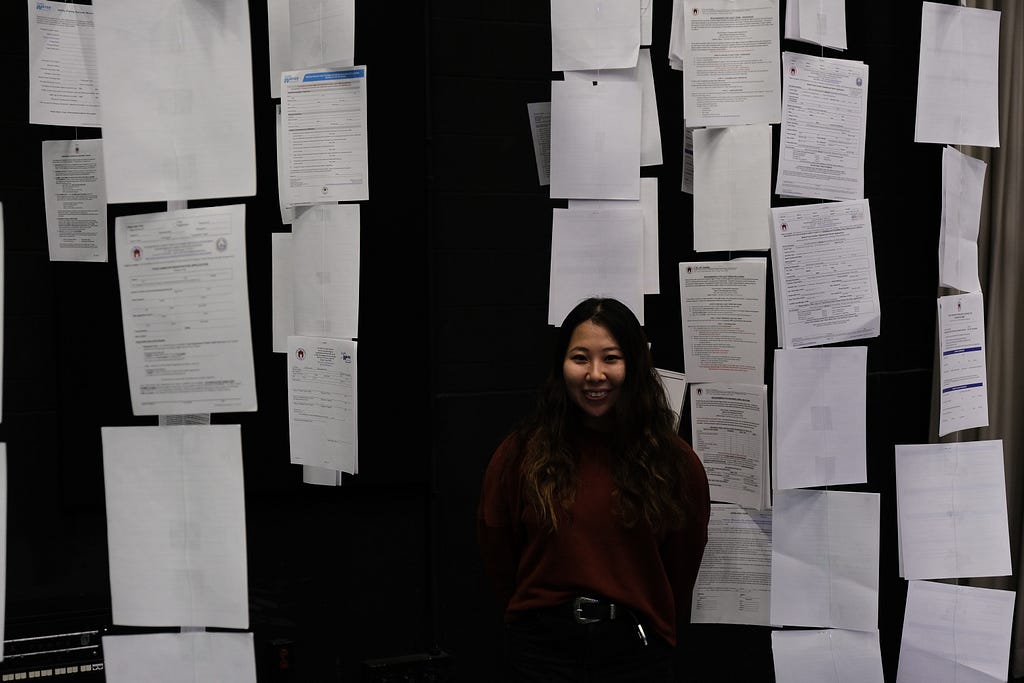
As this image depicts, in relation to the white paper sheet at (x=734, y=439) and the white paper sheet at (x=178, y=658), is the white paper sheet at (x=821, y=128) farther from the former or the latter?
the white paper sheet at (x=178, y=658)

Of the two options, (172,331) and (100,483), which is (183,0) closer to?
(172,331)

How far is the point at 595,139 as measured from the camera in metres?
2.17

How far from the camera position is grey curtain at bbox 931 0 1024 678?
9.57ft

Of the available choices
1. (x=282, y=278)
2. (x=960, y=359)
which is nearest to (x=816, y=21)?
(x=960, y=359)

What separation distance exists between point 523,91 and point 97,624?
68.5 inches

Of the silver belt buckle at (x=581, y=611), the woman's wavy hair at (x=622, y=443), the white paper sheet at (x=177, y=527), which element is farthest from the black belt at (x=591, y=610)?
the white paper sheet at (x=177, y=527)

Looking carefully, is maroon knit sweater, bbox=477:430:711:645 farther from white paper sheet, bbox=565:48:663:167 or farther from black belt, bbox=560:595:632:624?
white paper sheet, bbox=565:48:663:167

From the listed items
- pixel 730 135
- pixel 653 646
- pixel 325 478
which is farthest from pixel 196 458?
pixel 730 135

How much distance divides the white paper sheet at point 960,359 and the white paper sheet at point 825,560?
12.6 inches

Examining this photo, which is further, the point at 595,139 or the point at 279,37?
the point at 595,139

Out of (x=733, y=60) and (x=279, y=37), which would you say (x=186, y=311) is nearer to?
(x=279, y=37)

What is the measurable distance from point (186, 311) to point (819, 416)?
1443mm

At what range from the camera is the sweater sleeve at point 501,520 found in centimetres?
198

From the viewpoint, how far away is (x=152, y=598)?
1.64 m
